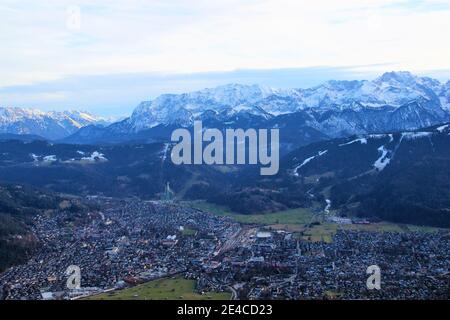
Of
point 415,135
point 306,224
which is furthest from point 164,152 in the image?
point 306,224

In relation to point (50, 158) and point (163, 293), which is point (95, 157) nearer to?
point (50, 158)

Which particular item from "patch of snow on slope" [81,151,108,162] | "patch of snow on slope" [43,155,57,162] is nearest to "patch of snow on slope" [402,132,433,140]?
"patch of snow on slope" [81,151,108,162]

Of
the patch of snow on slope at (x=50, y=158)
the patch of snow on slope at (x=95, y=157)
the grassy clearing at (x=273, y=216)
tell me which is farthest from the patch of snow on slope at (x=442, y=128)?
the patch of snow on slope at (x=50, y=158)

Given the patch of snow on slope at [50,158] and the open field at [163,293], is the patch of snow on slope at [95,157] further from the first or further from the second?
the open field at [163,293]

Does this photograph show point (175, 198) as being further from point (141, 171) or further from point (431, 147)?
point (431, 147)

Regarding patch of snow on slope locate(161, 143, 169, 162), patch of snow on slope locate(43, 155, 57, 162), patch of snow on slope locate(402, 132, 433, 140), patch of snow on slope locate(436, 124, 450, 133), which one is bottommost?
patch of snow on slope locate(43, 155, 57, 162)

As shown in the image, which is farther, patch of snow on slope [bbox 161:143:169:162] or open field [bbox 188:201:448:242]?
patch of snow on slope [bbox 161:143:169:162]

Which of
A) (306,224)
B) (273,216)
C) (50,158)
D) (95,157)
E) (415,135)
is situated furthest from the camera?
(95,157)

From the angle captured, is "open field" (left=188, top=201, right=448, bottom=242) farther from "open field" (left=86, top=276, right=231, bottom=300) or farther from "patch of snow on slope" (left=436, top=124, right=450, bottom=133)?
"patch of snow on slope" (left=436, top=124, right=450, bottom=133)
